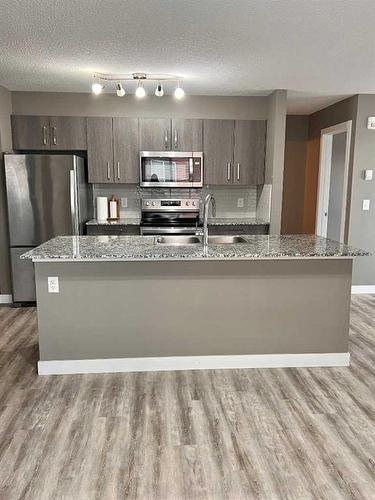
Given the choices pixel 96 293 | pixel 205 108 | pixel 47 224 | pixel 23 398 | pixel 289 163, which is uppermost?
pixel 205 108

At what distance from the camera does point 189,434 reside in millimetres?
2289

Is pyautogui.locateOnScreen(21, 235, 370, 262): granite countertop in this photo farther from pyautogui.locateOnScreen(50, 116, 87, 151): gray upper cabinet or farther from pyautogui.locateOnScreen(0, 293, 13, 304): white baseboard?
pyautogui.locateOnScreen(50, 116, 87, 151): gray upper cabinet

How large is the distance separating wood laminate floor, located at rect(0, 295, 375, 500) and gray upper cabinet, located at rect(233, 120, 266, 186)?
2637 millimetres

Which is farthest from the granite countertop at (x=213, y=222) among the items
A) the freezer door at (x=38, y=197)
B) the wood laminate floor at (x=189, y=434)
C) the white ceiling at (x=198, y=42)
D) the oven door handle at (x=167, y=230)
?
the wood laminate floor at (x=189, y=434)

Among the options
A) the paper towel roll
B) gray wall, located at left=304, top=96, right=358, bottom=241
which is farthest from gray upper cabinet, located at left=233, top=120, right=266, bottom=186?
the paper towel roll

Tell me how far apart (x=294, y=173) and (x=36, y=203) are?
3954 millimetres

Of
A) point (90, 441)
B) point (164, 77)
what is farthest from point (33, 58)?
point (90, 441)

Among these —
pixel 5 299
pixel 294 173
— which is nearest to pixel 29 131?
pixel 5 299

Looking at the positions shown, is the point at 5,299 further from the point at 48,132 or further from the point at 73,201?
the point at 48,132

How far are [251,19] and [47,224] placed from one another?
2.98m

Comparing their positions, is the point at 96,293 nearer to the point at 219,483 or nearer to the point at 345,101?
the point at 219,483

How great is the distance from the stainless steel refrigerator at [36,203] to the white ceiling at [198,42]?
2.89ft

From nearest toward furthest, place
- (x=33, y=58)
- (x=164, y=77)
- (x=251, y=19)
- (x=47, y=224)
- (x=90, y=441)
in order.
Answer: (x=90, y=441), (x=251, y=19), (x=33, y=58), (x=164, y=77), (x=47, y=224)

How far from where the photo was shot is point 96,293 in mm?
2969
